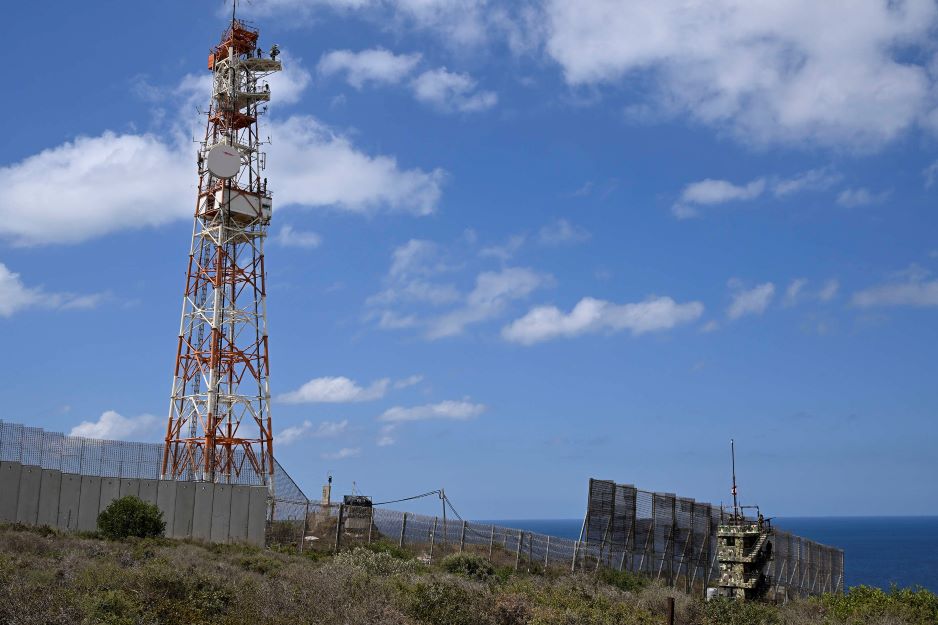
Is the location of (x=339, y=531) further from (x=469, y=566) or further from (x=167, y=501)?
(x=167, y=501)

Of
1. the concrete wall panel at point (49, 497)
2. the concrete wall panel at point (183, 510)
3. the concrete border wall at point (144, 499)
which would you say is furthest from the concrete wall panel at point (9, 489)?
the concrete wall panel at point (183, 510)

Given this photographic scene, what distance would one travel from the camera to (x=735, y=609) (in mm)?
23938

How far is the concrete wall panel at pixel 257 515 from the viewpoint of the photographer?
117 feet

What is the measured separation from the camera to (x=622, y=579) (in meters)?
35.8

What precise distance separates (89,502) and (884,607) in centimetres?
2697

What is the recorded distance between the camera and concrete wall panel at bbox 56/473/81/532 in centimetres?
3325

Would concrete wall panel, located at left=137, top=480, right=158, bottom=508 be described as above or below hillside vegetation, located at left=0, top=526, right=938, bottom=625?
above

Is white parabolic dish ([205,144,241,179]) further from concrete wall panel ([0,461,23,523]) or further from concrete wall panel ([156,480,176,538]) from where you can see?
concrete wall panel ([0,461,23,523])

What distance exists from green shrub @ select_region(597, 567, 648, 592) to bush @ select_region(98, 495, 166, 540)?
16393 millimetres

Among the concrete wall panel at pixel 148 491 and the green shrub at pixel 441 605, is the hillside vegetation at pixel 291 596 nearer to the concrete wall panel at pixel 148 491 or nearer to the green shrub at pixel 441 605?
the green shrub at pixel 441 605

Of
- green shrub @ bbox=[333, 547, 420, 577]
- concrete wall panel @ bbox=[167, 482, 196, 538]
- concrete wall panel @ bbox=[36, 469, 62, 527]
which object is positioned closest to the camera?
green shrub @ bbox=[333, 547, 420, 577]

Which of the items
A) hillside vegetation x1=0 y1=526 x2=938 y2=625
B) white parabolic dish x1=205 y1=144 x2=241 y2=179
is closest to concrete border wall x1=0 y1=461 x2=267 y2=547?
hillside vegetation x1=0 y1=526 x2=938 y2=625

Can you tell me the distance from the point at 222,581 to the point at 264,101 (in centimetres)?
3714

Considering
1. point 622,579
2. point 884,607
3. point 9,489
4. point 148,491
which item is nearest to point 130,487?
point 148,491
